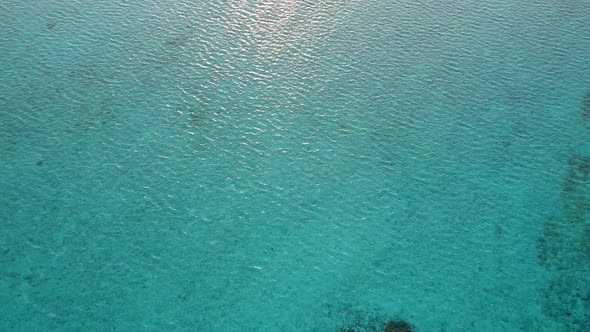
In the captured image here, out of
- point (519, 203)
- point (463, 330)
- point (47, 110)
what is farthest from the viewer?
point (47, 110)

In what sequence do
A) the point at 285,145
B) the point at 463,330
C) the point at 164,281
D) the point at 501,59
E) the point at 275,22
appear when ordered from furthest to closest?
the point at 275,22 → the point at 501,59 → the point at 285,145 → the point at 164,281 → the point at 463,330

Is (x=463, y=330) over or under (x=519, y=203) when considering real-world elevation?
under

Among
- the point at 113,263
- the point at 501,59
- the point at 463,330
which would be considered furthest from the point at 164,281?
the point at 501,59

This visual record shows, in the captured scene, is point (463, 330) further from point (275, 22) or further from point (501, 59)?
point (275, 22)

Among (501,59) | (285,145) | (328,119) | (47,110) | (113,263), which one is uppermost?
(501,59)

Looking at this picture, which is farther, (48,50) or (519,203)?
(48,50)

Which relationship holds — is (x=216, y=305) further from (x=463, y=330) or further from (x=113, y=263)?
(x=463, y=330)
